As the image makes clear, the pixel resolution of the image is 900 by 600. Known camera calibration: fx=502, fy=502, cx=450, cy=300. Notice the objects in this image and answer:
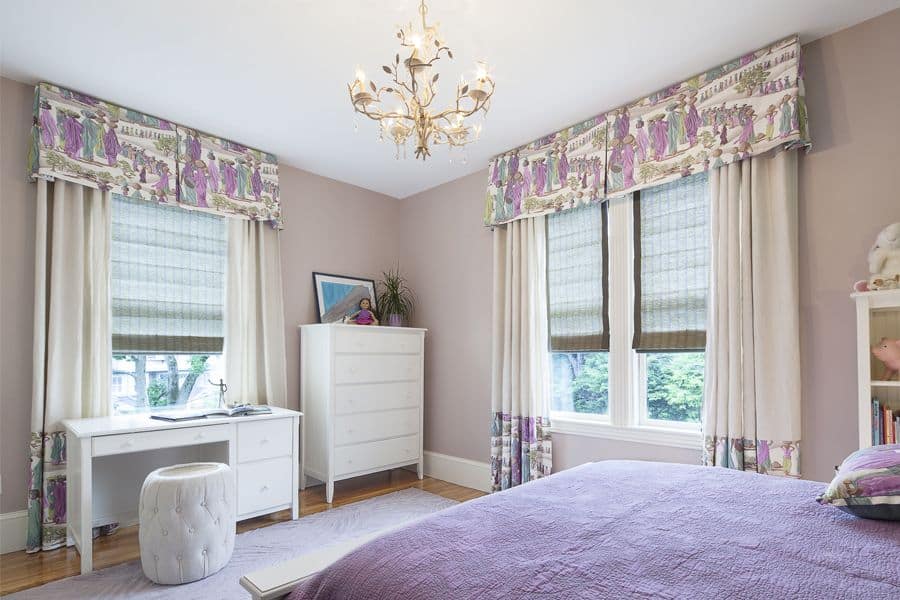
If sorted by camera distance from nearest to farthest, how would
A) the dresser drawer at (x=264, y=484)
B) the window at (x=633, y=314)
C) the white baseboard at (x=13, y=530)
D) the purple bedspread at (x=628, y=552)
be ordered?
the purple bedspread at (x=628, y=552)
the white baseboard at (x=13, y=530)
the window at (x=633, y=314)
the dresser drawer at (x=264, y=484)

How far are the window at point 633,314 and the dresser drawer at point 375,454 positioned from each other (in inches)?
51.8

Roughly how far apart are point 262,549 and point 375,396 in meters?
1.41

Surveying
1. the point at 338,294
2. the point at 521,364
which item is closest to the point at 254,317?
the point at 338,294

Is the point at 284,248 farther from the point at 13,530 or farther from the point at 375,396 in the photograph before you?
the point at 13,530

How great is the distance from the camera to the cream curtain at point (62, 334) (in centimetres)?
281

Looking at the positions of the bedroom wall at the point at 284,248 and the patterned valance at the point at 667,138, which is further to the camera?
the bedroom wall at the point at 284,248

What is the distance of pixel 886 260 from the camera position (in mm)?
2127

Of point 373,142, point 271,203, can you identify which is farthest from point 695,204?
point 271,203

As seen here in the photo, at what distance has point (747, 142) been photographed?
2584 mm

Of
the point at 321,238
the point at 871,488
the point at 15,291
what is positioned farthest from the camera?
the point at 321,238

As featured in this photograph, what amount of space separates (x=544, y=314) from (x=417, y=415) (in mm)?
1450

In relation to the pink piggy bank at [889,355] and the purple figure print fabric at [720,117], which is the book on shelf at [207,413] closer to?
the purple figure print fabric at [720,117]

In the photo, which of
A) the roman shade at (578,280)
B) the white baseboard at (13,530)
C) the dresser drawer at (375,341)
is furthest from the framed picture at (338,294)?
the white baseboard at (13,530)

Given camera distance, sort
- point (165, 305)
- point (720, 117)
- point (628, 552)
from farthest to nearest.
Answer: point (165, 305)
point (720, 117)
point (628, 552)
